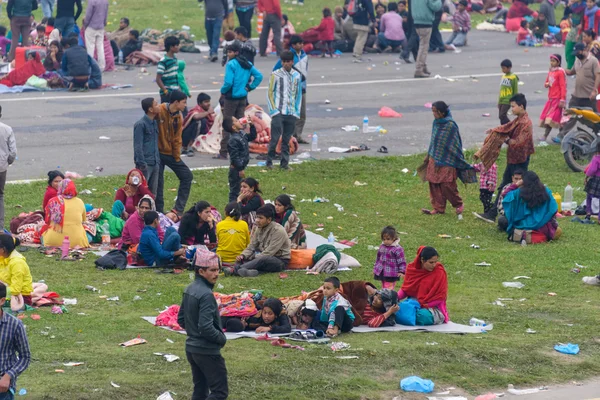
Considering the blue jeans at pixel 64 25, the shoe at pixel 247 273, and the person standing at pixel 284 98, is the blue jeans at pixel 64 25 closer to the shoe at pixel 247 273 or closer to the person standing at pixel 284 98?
the person standing at pixel 284 98

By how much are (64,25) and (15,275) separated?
1807cm

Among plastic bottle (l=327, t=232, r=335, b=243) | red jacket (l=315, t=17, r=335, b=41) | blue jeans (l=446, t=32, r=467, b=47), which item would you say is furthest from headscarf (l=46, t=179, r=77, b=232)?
blue jeans (l=446, t=32, r=467, b=47)

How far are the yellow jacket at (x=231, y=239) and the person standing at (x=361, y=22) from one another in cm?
1836

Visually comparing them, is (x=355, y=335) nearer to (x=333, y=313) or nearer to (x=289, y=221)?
(x=333, y=313)

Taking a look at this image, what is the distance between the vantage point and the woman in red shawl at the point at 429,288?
38.7 feet

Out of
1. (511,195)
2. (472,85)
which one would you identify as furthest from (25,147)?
(472,85)

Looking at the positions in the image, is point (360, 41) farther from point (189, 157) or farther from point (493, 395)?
point (493, 395)

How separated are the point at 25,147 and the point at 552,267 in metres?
10.2

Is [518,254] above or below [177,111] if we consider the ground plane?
below

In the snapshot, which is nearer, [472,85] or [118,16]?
[472,85]

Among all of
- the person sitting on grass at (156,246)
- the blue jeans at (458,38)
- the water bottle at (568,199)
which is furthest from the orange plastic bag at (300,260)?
the blue jeans at (458,38)

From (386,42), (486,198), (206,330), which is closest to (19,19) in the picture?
(386,42)

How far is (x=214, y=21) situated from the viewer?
98.2 feet

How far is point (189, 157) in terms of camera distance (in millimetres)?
20172
